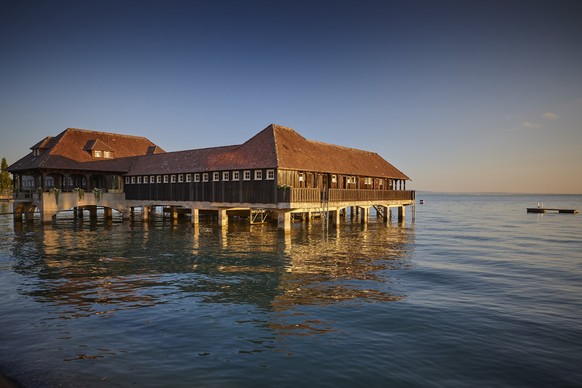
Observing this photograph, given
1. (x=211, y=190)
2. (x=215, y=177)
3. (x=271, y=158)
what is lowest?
(x=211, y=190)

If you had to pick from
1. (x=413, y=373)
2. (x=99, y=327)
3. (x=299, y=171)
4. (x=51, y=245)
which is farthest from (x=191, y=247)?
(x=413, y=373)

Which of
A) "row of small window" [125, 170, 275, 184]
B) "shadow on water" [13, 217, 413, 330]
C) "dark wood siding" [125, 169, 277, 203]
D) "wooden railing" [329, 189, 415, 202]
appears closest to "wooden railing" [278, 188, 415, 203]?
"wooden railing" [329, 189, 415, 202]

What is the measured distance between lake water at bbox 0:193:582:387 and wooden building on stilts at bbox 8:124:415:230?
9.13 m

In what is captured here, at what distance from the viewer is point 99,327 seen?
11.4m

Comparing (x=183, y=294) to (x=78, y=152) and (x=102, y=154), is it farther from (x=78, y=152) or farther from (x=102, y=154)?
(x=102, y=154)

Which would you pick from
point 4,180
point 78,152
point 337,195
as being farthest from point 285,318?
point 4,180

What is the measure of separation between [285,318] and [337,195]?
2465 centimetres

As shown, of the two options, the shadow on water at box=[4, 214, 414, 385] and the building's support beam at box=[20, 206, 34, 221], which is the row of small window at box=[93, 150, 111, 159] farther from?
the shadow on water at box=[4, 214, 414, 385]

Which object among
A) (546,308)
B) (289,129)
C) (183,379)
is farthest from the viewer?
(289,129)

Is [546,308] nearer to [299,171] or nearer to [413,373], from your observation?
[413,373]

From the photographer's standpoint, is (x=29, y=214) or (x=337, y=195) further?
(x=29, y=214)

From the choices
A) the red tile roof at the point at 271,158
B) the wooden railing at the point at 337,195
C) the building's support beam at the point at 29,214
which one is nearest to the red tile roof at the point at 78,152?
the red tile roof at the point at 271,158

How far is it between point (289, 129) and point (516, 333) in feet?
97.2

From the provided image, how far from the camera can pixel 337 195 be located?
36.3m
